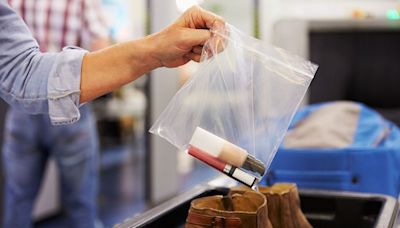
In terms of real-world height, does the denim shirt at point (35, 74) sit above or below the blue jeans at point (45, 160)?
above

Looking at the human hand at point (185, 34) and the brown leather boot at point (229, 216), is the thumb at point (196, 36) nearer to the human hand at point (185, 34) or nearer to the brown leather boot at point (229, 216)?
the human hand at point (185, 34)

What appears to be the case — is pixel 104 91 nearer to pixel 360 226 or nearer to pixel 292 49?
pixel 360 226

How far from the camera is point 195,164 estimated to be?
16.1 feet

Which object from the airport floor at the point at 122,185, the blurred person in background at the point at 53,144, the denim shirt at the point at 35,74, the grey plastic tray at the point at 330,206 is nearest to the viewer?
the denim shirt at the point at 35,74

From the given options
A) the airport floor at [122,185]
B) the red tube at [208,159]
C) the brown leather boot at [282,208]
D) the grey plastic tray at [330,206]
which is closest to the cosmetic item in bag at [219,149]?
the red tube at [208,159]

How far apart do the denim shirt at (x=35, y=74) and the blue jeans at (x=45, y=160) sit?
41.4 inches

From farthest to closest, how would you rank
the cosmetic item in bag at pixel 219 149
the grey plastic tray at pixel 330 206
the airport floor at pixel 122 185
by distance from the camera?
the airport floor at pixel 122 185 → the grey plastic tray at pixel 330 206 → the cosmetic item in bag at pixel 219 149

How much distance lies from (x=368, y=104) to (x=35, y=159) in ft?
5.64

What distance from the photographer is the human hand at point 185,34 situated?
0.76 m

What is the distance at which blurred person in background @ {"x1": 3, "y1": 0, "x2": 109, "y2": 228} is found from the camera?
6.09 ft

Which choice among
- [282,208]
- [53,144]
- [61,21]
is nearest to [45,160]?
[53,144]

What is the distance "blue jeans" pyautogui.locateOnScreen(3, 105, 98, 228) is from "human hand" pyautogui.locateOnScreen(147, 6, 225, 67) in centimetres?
113

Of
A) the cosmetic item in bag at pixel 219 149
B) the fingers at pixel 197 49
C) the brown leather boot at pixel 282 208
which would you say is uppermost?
the fingers at pixel 197 49

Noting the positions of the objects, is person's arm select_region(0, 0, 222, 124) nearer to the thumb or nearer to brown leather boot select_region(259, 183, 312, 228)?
the thumb
